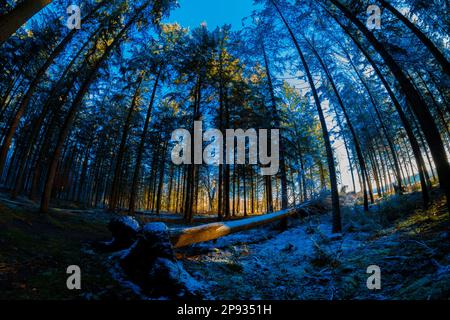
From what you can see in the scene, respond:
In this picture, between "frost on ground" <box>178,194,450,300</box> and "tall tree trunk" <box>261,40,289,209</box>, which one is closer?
"frost on ground" <box>178,194,450,300</box>

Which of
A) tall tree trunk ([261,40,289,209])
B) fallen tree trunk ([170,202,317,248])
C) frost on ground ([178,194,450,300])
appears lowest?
frost on ground ([178,194,450,300])

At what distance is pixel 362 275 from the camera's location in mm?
4293

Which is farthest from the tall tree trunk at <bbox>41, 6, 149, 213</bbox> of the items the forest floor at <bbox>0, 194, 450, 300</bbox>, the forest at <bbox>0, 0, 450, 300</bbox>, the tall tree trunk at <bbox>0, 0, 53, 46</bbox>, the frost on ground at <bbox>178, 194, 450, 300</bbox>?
the frost on ground at <bbox>178, 194, 450, 300</bbox>

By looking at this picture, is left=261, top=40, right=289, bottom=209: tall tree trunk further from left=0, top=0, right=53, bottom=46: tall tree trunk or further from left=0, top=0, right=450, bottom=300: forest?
left=0, top=0, right=53, bottom=46: tall tree trunk

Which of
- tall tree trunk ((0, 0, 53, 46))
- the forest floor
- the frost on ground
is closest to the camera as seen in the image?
the forest floor

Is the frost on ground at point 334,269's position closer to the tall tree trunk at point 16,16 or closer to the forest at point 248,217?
the forest at point 248,217

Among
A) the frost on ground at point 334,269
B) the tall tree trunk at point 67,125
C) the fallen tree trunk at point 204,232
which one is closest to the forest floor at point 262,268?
the frost on ground at point 334,269

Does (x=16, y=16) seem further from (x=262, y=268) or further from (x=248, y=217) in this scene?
(x=248, y=217)

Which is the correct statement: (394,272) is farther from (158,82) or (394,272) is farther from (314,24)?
(158,82)

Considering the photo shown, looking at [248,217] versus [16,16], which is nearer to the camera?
[16,16]

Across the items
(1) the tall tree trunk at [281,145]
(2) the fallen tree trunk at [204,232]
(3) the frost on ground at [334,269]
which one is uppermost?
(1) the tall tree trunk at [281,145]

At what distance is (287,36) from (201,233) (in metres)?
11.7

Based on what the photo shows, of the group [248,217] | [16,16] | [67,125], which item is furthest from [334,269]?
[67,125]

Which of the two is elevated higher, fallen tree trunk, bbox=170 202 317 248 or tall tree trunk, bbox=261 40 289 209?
tall tree trunk, bbox=261 40 289 209
